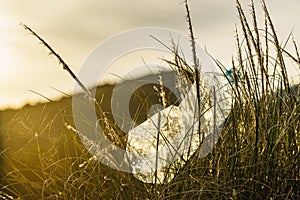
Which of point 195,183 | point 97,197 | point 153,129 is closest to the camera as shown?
point 195,183

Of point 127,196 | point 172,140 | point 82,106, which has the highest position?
point 82,106

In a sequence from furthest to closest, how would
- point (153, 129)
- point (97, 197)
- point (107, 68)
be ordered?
point (107, 68)
point (153, 129)
point (97, 197)

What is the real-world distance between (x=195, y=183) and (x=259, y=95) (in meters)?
0.50

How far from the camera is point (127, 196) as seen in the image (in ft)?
7.96

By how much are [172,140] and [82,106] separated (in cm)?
74

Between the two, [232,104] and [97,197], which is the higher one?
[232,104]

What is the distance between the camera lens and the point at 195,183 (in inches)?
91.1

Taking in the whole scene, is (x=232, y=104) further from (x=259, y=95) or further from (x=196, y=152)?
(x=196, y=152)

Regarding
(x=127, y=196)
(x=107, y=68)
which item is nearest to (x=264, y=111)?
(x=127, y=196)

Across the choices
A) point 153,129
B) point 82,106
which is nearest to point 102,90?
point 82,106

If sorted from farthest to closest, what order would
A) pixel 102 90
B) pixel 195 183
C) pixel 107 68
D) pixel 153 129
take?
pixel 102 90
pixel 107 68
pixel 153 129
pixel 195 183

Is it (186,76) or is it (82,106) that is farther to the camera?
(82,106)

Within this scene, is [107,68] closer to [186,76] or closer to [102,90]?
[186,76]

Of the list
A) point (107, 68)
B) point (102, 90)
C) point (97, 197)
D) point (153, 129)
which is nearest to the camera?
point (97, 197)
